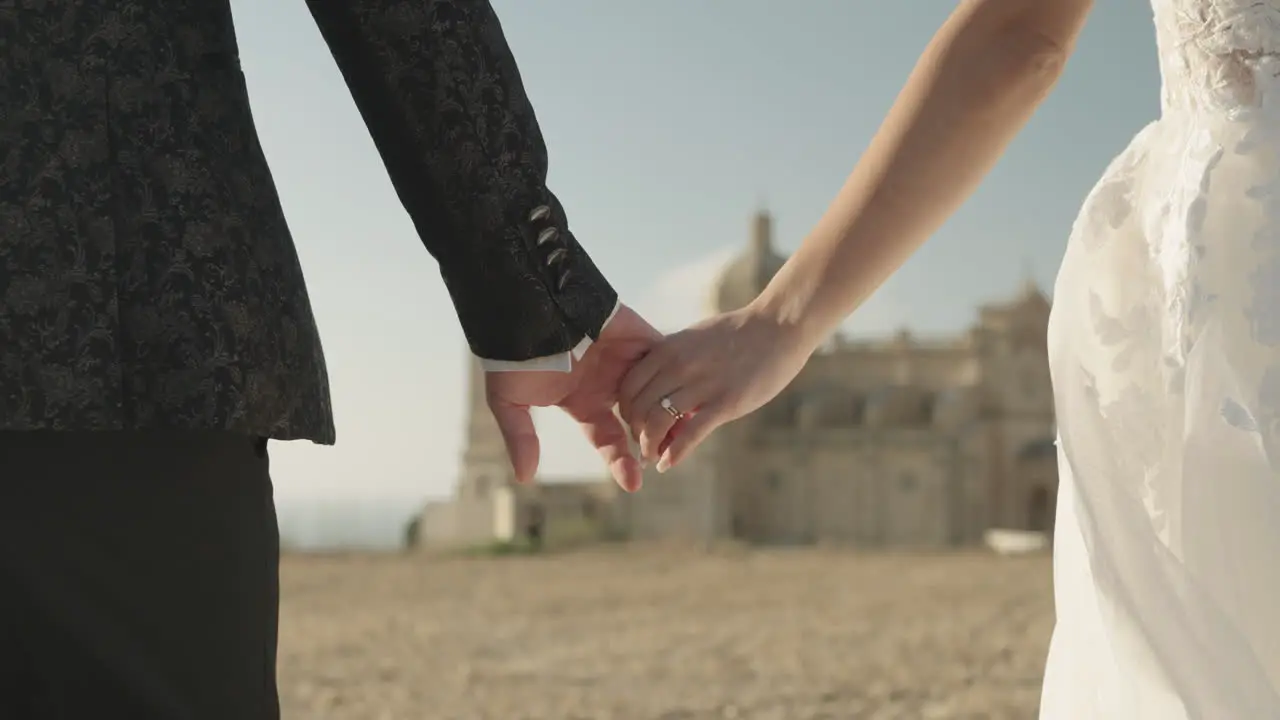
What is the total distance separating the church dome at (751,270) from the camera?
113ft

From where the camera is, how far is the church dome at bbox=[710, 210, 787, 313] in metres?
34.5

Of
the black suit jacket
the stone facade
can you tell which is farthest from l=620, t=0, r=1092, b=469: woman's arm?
the stone facade

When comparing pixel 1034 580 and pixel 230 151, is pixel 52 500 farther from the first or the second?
pixel 1034 580

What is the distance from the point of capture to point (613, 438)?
76.1 inches

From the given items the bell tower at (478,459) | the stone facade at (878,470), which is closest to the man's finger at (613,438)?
the stone facade at (878,470)

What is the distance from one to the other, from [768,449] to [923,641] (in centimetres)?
2678

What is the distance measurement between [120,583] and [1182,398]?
0.95 meters

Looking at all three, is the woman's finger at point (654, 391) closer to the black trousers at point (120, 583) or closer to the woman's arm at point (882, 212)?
the woman's arm at point (882, 212)

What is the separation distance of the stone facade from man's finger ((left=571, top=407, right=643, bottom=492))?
2900cm

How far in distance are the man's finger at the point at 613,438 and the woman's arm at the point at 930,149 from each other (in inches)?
11.7

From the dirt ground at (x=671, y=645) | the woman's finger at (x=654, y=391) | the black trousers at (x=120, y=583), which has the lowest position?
the dirt ground at (x=671, y=645)

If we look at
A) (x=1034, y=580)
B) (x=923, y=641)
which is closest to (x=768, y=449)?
(x=1034, y=580)

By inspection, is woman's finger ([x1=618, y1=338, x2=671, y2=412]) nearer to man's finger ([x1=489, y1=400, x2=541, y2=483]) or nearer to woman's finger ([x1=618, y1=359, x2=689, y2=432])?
woman's finger ([x1=618, y1=359, x2=689, y2=432])

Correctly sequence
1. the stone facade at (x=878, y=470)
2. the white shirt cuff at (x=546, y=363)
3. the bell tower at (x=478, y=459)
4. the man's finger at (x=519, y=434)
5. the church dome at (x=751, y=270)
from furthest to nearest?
1. the church dome at (x=751, y=270)
2. the bell tower at (x=478, y=459)
3. the stone facade at (x=878, y=470)
4. the man's finger at (x=519, y=434)
5. the white shirt cuff at (x=546, y=363)
